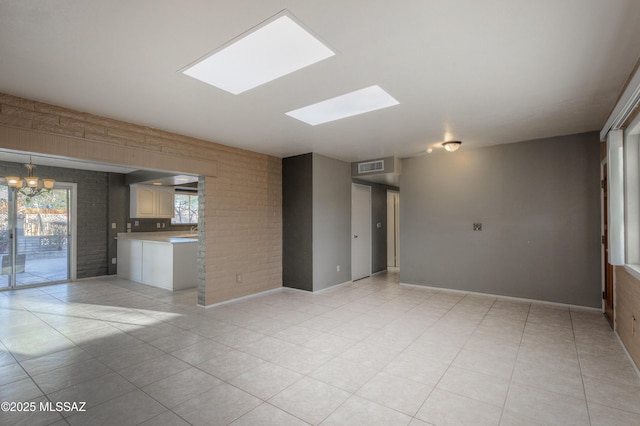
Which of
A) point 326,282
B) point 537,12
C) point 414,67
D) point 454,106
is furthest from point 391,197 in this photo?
point 537,12

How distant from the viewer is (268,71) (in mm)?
2604

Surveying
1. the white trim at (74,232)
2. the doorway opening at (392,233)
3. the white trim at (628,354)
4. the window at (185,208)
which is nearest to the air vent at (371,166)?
the doorway opening at (392,233)

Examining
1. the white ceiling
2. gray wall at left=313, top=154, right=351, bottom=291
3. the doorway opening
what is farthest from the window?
the doorway opening

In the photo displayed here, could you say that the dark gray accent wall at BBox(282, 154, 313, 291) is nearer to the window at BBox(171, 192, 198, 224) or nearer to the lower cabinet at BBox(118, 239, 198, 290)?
the lower cabinet at BBox(118, 239, 198, 290)

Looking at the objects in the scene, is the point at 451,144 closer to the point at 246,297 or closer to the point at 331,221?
the point at 331,221

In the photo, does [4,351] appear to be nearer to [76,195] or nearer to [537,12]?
[76,195]

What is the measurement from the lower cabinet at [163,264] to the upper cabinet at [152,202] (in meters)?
1.02

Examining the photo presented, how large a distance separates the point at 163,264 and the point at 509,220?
6.22m

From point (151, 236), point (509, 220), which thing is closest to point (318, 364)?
point (509, 220)

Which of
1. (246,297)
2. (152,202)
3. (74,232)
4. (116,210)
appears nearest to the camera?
(246,297)

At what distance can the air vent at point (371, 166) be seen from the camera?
6.09m

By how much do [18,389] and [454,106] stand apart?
185 inches

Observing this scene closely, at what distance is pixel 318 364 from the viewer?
2809mm

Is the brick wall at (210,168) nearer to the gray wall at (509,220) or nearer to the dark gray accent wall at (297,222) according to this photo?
the dark gray accent wall at (297,222)
